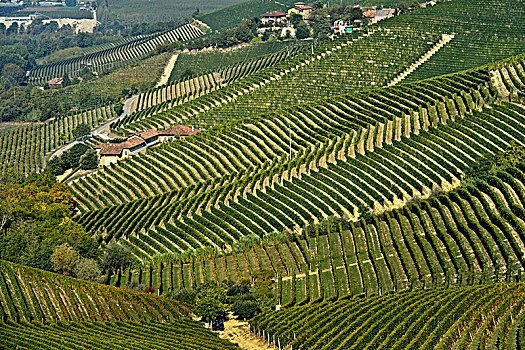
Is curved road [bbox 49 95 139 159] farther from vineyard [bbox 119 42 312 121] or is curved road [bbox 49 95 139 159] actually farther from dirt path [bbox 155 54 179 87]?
dirt path [bbox 155 54 179 87]

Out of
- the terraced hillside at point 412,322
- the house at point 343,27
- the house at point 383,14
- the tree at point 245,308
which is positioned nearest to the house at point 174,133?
the tree at point 245,308

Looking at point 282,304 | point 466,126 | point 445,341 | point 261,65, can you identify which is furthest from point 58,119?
point 445,341

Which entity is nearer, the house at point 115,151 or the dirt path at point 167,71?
the house at point 115,151

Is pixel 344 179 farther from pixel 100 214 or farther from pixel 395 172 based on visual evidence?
pixel 100 214

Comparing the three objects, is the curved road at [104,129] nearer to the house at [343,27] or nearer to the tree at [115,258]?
the house at [343,27]

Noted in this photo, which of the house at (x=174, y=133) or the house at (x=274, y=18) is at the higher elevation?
the house at (x=274, y=18)

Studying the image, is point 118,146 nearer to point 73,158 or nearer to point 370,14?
point 73,158

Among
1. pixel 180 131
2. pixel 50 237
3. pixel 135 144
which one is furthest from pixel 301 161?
pixel 180 131
